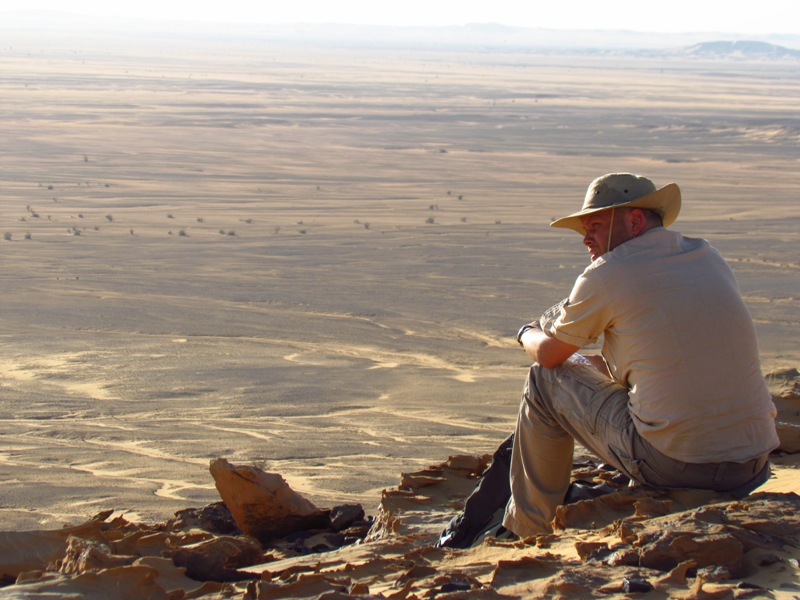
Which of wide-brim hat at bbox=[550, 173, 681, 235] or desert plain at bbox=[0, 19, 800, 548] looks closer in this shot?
wide-brim hat at bbox=[550, 173, 681, 235]

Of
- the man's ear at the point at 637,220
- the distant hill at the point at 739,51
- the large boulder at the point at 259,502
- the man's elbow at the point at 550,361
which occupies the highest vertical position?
the distant hill at the point at 739,51

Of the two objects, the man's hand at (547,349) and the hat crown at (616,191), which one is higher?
the hat crown at (616,191)

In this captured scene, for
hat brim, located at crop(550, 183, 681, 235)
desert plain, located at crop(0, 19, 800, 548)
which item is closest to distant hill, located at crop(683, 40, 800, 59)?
desert plain, located at crop(0, 19, 800, 548)

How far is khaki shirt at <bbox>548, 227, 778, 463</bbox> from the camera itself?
3.48 m

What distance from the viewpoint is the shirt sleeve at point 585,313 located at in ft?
11.6

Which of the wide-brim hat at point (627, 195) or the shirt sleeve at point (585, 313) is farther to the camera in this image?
the wide-brim hat at point (627, 195)

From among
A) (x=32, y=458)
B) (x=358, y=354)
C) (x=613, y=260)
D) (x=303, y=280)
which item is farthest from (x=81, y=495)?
(x=303, y=280)

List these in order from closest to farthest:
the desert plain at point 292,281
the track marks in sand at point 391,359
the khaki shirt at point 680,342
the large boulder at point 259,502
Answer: the khaki shirt at point 680,342 < the large boulder at point 259,502 < the desert plain at point 292,281 < the track marks in sand at point 391,359

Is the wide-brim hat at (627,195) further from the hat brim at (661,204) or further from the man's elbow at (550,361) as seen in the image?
the man's elbow at (550,361)

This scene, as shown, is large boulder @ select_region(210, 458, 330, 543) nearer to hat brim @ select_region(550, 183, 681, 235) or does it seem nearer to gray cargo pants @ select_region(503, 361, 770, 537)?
gray cargo pants @ select_region(503, 361, 770, 537)

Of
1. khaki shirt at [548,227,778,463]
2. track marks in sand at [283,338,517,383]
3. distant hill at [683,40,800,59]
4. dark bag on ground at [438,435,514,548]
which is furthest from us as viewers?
distant hill at [683,40,800,59]

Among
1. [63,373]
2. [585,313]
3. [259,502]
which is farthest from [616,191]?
[63,373]

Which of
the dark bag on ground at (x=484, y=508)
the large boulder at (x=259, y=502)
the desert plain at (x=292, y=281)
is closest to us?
the dark bag on ground at (x=484, y=508)

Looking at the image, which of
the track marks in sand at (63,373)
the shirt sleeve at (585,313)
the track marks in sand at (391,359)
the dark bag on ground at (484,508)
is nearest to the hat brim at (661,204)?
the shirt sleeve at (585,313)
